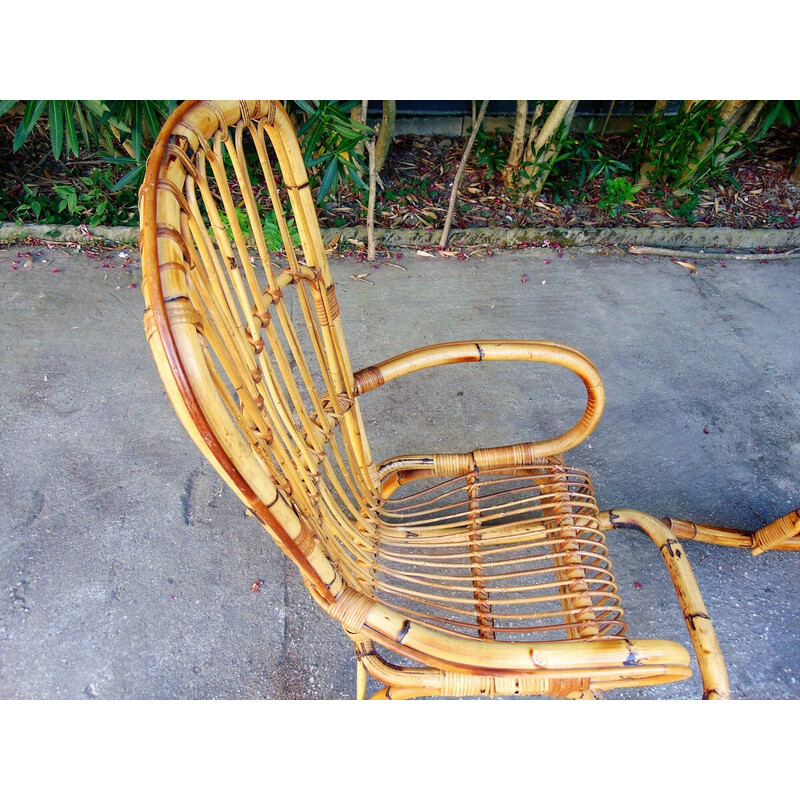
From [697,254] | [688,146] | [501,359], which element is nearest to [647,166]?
[688,146]

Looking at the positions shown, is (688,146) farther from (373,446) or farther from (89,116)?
(89,116)

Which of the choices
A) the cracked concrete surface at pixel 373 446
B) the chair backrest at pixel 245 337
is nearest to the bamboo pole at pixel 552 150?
the cracked concrete surface at pixel 373 446

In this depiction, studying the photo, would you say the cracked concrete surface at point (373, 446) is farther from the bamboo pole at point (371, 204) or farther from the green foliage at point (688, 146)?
the green foliage at point (688, 146)

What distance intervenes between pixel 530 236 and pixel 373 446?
153cm

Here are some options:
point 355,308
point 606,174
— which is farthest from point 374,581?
point 606,174

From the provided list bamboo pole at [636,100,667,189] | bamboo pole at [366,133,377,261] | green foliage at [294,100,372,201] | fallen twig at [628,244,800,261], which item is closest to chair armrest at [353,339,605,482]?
green foliage at [294,100,372,201]

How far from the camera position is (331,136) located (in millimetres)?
2229

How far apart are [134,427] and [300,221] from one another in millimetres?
1242

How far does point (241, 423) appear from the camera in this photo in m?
0.77

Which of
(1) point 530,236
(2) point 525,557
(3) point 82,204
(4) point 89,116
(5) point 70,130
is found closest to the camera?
(2) point 525,557

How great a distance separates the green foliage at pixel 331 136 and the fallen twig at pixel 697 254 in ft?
4.79

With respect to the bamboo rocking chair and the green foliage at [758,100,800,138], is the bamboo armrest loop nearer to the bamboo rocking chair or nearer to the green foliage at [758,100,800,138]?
the bamboo rocking chair

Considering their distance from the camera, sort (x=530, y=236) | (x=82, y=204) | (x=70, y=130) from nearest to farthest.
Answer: (x=70, y=130) < (x=82, y=204) < (x=530, y=236)

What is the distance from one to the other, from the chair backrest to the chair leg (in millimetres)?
596
